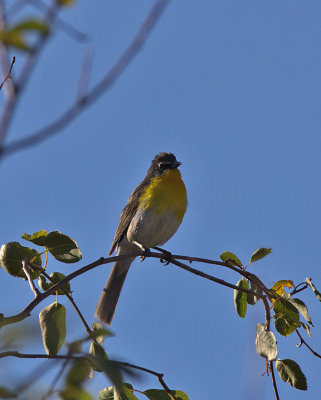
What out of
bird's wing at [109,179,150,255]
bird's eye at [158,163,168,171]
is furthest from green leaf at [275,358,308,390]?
bird's eye at [158,163,168,171]

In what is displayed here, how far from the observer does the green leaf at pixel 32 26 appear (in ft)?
4.48

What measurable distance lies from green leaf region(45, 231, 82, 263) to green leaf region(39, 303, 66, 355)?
477 millimetres

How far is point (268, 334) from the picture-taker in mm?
3527

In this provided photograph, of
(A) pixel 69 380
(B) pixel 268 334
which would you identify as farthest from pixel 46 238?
(A) pixel 69 380

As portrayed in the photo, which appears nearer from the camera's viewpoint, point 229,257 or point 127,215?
point 229,257

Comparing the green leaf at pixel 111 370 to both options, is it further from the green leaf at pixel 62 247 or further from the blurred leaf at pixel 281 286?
the blurred leaf at pixel 281 286

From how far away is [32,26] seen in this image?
4.63 feet

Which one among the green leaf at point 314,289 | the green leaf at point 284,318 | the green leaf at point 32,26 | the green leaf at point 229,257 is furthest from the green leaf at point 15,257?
the green leaf at point 32,26

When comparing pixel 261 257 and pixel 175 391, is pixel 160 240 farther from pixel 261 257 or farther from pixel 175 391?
pixel 175 391

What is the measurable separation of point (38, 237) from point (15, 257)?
0.20 metres

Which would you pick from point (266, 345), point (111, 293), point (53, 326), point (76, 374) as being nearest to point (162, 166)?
point (111, 293)

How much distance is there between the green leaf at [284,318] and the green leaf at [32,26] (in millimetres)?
2682

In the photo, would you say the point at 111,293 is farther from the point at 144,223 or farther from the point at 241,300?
the point at 241,300

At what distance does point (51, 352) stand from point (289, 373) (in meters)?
1.38
